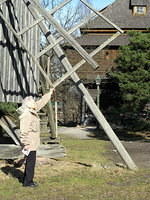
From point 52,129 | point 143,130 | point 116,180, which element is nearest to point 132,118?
point 143,130

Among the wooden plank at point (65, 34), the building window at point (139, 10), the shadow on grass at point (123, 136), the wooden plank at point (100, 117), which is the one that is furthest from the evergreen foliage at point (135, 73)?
the building window at point (139, 10)

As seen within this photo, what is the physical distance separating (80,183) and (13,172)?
1.72 metres

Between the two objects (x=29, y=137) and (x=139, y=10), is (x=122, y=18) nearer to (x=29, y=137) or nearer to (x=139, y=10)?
(x=139, y=10)

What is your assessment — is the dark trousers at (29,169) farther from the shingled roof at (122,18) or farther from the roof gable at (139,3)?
Answer: the roof gable at (139,3)

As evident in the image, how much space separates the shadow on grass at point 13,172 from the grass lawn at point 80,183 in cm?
2

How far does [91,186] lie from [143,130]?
1774 centimetres

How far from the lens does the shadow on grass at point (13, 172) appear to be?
324 inches

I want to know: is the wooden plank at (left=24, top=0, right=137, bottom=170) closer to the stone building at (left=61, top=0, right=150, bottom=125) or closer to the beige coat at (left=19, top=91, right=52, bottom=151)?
the beige coat at (left=19, top=91, right=52, bottom=151)

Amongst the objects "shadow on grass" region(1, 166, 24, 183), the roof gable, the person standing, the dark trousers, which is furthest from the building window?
the dark trousers

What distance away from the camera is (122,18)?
3803cm

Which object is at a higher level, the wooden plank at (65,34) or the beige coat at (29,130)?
the wooden plank at (65,34)

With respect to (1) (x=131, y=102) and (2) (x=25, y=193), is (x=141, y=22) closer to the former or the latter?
(1) (x=131, y=102)

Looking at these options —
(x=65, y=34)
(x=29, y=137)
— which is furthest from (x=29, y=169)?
(x=65, y=34)

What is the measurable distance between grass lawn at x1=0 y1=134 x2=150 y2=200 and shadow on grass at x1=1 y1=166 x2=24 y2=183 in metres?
0.02
